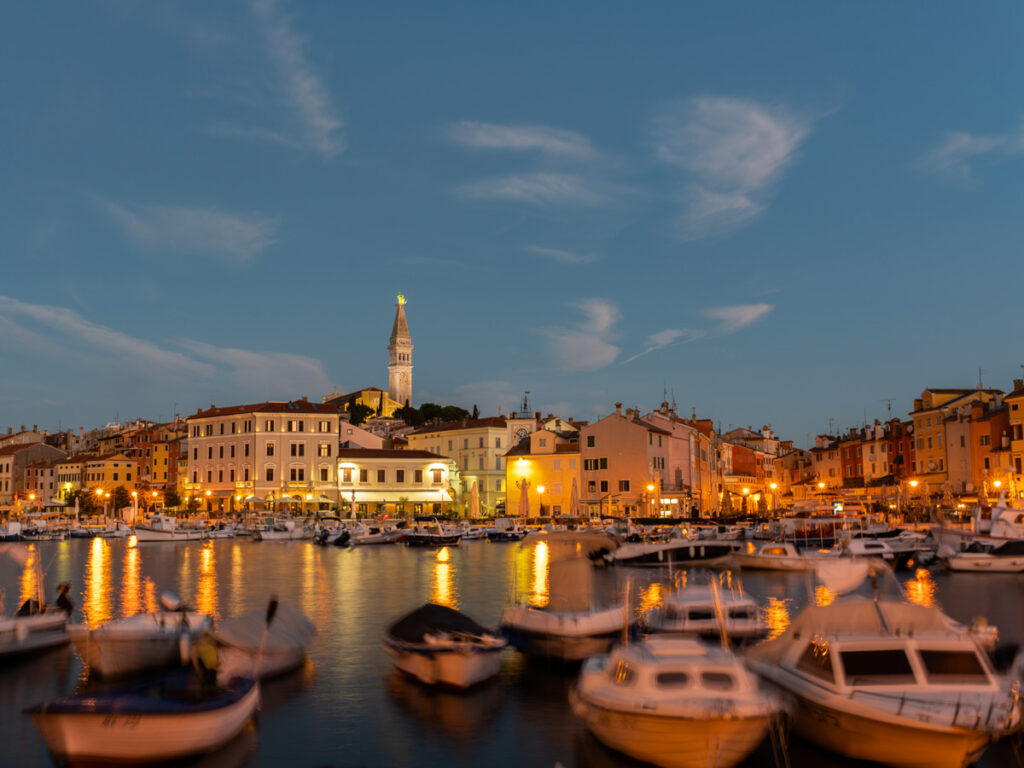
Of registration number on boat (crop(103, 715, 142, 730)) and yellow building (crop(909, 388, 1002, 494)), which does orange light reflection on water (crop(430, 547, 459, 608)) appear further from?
yellow building (crop(909, 388, 1002, 494))

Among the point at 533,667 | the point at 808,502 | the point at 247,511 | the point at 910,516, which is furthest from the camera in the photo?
the point at 247,511

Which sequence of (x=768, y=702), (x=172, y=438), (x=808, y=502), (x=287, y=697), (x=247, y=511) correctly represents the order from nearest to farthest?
(x=768, y=702) → (x=287, y=697) → (x=808, y=502) → (x=247, y=511) → (x=172, y=438)

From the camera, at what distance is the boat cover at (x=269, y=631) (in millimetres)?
18375

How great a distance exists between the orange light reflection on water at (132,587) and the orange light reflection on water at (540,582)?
13.2 m

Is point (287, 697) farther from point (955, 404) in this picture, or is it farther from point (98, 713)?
point (955, 404)

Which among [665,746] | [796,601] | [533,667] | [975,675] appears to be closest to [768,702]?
[665,746]

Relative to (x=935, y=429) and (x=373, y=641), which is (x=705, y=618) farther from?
(x=935, y=429)

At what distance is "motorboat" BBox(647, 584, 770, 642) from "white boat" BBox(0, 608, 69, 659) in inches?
539

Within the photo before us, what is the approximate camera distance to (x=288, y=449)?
93750 millimetres

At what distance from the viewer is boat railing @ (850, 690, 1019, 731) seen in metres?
11.7

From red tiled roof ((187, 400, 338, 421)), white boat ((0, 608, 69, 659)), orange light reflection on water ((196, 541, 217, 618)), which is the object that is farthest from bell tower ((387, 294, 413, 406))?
white boat ((0, 608, 69, 659))

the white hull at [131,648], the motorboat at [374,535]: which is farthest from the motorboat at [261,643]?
the motorboat at [374,535]

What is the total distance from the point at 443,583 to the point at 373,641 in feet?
51.1

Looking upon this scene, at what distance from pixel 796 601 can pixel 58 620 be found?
77.1 feet
